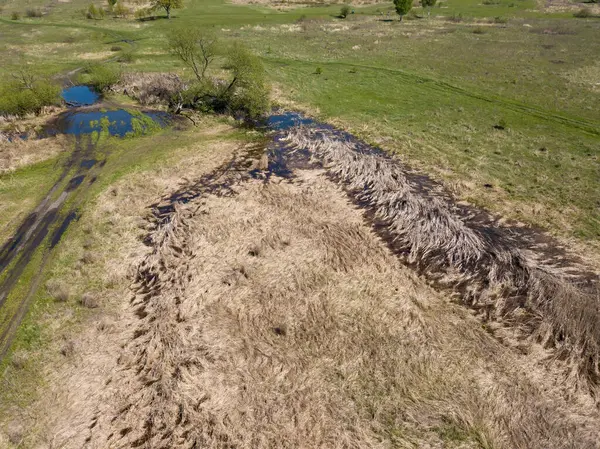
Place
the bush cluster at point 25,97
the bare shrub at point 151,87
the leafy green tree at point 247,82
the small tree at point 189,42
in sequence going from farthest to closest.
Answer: the bare shrub at point 151,87
the small tree at point 189,42
the leafy green tree at point 247,82
the bush cluster at point 25,97

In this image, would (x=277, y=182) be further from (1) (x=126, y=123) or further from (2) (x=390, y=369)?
(1) (x=126, y=123)

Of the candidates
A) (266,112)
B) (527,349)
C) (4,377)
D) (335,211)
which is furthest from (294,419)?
(266,112)

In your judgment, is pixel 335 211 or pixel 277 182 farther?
pixel 277 182

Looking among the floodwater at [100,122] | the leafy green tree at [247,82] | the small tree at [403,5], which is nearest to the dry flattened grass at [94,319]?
the floodwater at [100,122]

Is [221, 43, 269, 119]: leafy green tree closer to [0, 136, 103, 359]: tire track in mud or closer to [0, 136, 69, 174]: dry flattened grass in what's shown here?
[0, 136, 103, 359]: tire track in mud

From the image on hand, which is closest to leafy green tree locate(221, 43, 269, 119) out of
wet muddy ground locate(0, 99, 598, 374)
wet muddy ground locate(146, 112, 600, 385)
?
wet muddy ground locate(0, 99, 598, 374)

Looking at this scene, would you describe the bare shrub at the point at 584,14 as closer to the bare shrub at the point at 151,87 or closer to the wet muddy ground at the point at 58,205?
the bare shrub at the point at 151,87
